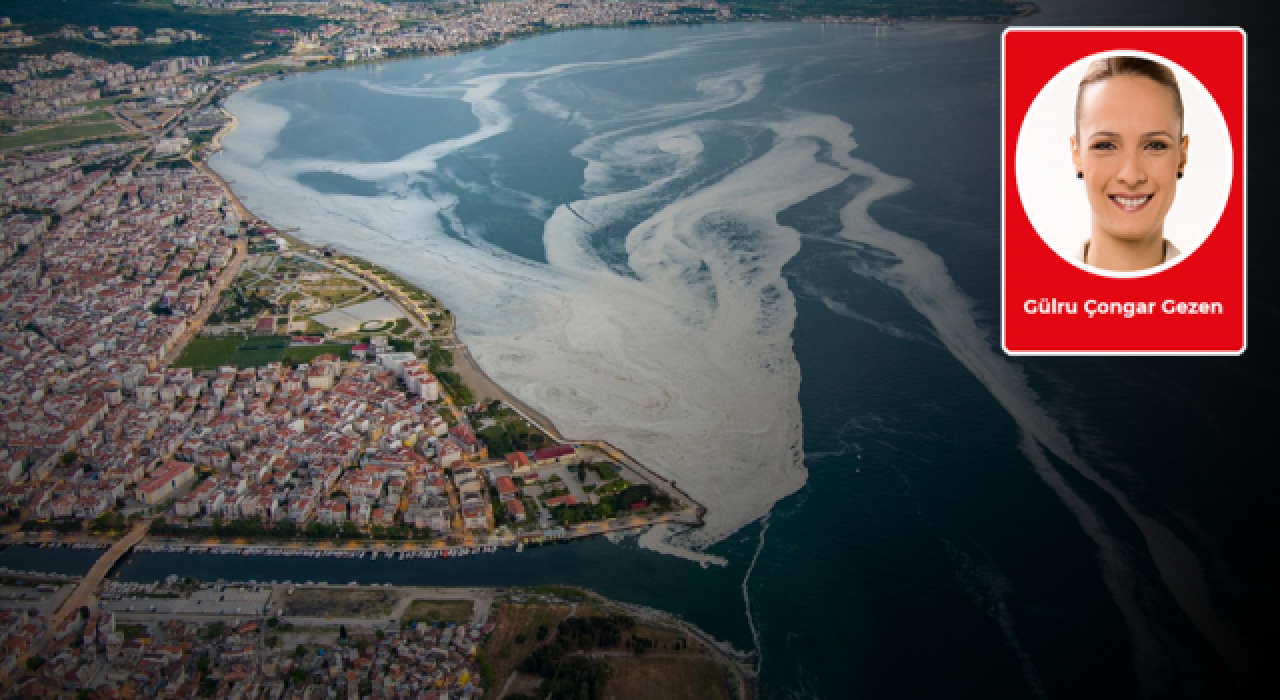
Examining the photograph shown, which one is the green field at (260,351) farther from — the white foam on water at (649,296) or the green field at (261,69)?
the green field at (261,69)

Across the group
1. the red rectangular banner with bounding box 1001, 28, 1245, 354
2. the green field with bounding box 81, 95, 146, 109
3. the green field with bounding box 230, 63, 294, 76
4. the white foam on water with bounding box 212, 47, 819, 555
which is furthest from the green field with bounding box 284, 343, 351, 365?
the green field with bounding box 230, 63, 294, 76

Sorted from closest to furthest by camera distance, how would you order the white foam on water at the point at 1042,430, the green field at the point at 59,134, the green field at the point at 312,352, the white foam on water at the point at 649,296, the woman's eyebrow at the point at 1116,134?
the woman's eyebrow at the point at 1116,134 < the white foam on water at the point at 1042,430 < the white foam on water at the point at 649,296 < the green field at the point at 312,352 < the green field at the point at 59,134

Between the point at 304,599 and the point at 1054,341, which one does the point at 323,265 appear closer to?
the point at 304,599

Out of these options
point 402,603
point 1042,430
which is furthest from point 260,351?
point 1042,430

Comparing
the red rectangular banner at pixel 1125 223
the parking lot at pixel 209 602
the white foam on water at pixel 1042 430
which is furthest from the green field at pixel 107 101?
the red rectangular banner at pixel 1125 223

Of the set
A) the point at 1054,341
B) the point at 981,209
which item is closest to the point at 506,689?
the point at 1054,341

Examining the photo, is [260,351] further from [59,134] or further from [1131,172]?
[59,134]

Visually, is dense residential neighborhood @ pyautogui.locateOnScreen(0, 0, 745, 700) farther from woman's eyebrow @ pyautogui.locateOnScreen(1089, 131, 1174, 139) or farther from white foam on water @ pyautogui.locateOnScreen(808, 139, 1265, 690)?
woman's eyebrow @ pyautogui.locateOnScreen(1089, 131, 1174, 139)
